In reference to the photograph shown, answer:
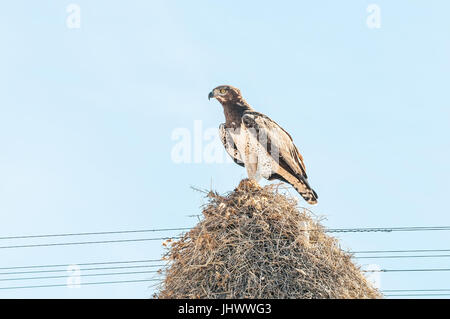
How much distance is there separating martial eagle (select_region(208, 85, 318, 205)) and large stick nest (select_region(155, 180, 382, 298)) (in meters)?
1.41

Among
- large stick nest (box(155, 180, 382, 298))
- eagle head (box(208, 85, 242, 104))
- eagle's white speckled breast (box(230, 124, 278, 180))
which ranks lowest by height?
large stick nest (box(155, 180, 382, 298))

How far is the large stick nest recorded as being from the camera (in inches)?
289

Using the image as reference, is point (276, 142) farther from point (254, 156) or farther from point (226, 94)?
point (226, 94)

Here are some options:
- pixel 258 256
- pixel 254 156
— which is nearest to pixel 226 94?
pixel 254 156

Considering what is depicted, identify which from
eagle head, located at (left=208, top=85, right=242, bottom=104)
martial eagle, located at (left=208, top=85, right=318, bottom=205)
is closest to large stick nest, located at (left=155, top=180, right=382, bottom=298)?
martial eagle, located at (left=208, top=85, right=318, bottom=205)

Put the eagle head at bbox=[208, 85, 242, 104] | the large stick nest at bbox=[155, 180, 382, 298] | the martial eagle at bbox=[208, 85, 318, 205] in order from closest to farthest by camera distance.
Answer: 1. the large stick nest at bbox=[155, 180, 382, 298]
2. the martial eagle at bbox=[208, 85, 318, 205]
3. the eagle head at bbox=[208, 85, 242, 104]

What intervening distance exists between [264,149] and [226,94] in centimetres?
142

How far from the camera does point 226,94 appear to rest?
10.5 m

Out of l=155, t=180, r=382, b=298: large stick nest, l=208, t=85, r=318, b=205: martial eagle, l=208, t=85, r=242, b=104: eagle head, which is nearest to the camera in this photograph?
l=155, t=180, r=382, b=298: large stick nest

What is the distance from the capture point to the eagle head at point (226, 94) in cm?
1045

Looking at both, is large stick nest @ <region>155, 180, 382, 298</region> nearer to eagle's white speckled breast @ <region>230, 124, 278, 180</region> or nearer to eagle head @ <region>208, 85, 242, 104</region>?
eagle's white speckled breast @ <region>230, 124, 278, 180</region>

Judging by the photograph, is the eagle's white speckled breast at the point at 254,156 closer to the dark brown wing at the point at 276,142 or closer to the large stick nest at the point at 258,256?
the dark brown wing at the point at 276,142

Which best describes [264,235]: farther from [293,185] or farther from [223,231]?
[293,185]

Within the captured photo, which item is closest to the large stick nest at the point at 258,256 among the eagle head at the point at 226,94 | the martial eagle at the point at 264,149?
Result: the martial eagle at the point at 264,149
